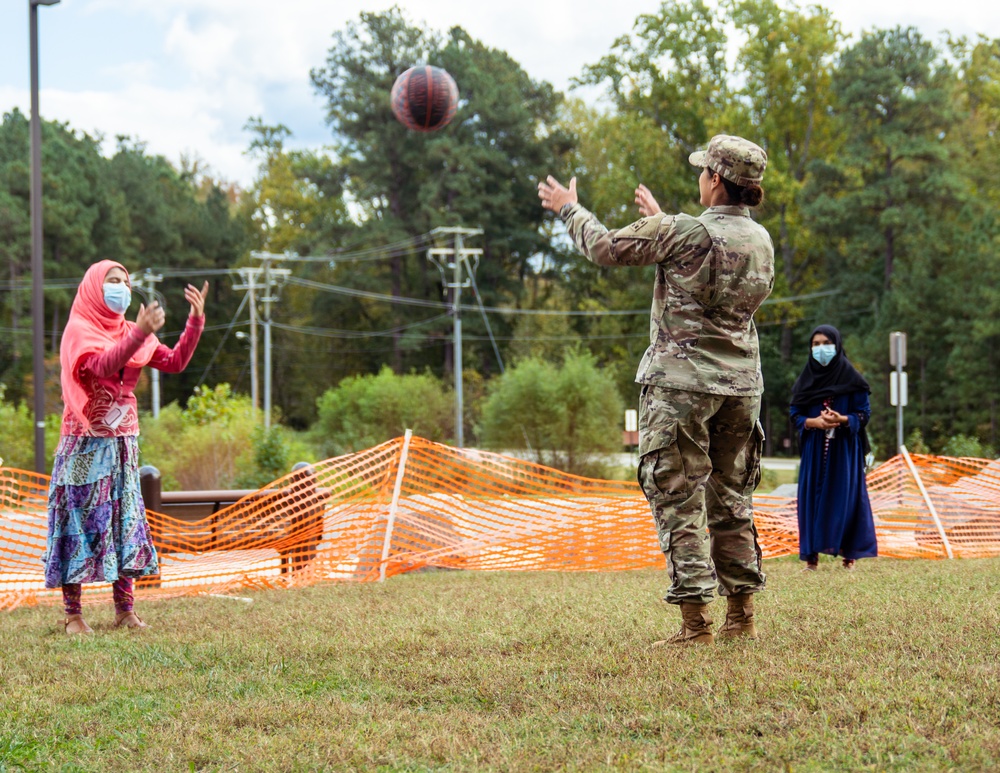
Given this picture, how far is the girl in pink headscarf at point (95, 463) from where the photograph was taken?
5.94 m

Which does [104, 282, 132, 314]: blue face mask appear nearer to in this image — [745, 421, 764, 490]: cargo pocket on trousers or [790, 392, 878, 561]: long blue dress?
[745, 421, 764, 490]: cargo pocket on trousers

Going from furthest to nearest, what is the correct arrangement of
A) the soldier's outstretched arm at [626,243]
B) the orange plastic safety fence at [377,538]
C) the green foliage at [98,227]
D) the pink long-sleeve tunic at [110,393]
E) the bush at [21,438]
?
the green foliage at [98,227] → the bush at [21,438] → the orange plastic safety fence at [377,538] → the pink long-sleeve tunic at [110,393] → the soldier's outstretched arm at [626,243]

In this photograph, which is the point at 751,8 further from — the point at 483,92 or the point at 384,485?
the point at 384,485

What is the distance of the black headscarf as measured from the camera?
8414 mm

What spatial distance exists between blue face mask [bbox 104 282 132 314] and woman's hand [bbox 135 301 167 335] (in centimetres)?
62

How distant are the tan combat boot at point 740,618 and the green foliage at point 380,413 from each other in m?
30.1

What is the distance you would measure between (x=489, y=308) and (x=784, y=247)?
12.7 meters

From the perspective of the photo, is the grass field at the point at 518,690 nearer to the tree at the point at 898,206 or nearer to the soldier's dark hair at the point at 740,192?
the soldier's dark hair at the point at 740,192

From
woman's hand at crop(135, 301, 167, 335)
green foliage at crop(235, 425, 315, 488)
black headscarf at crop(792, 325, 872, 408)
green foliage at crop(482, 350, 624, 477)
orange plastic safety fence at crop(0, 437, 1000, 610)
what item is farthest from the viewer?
green foliage at crop(482, 350, 624, 477)

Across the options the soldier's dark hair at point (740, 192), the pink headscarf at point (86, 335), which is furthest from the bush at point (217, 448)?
the soldier's dark hair at point (740, 192)

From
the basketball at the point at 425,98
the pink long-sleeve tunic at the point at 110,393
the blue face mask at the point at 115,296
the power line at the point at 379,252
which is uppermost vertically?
the power line at the point at 379,252

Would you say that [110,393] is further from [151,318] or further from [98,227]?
[98,227]

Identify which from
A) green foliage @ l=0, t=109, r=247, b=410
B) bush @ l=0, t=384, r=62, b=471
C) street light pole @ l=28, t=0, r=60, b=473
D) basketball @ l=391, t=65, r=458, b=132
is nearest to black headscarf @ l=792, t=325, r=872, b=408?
basketball @ l=391, t=65, r=458, b=132

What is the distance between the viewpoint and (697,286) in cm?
457
